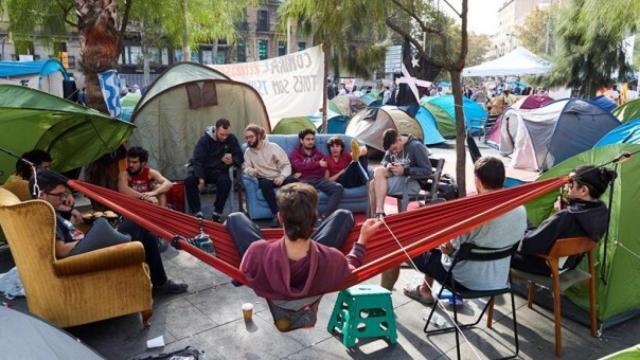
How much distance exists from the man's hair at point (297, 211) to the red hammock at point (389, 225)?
0.31 meters

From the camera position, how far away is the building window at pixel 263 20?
3600cm

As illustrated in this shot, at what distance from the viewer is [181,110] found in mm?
6094

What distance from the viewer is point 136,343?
8.68ft

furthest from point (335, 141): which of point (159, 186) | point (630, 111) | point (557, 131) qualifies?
point (557, 131)

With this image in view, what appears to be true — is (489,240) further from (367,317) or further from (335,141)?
(335,141)

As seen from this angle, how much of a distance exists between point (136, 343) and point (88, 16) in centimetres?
400

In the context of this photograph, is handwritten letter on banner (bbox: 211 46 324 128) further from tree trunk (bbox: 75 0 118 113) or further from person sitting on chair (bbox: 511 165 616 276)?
person sitting on chair (bbox: 511 165 616 276)

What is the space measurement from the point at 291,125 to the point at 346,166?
248 centimetres

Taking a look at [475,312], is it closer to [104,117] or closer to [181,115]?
[104,117]

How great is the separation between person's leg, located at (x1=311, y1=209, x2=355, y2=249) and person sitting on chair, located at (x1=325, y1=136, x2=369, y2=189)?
2.25 metres

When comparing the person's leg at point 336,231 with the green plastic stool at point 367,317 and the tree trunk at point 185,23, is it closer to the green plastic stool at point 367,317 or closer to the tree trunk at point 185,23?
the green plastic stool at point 367,317

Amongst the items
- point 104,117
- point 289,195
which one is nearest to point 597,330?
point 289,195

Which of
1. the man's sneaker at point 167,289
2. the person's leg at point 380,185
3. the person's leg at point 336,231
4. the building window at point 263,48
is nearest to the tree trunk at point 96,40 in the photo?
the man's sneaker at point 167,289

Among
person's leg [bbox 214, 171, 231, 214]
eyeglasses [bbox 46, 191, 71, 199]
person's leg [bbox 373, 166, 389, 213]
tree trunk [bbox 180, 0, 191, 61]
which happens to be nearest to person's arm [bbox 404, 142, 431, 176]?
person's leg [bbox 373, 166, 389, 213]
